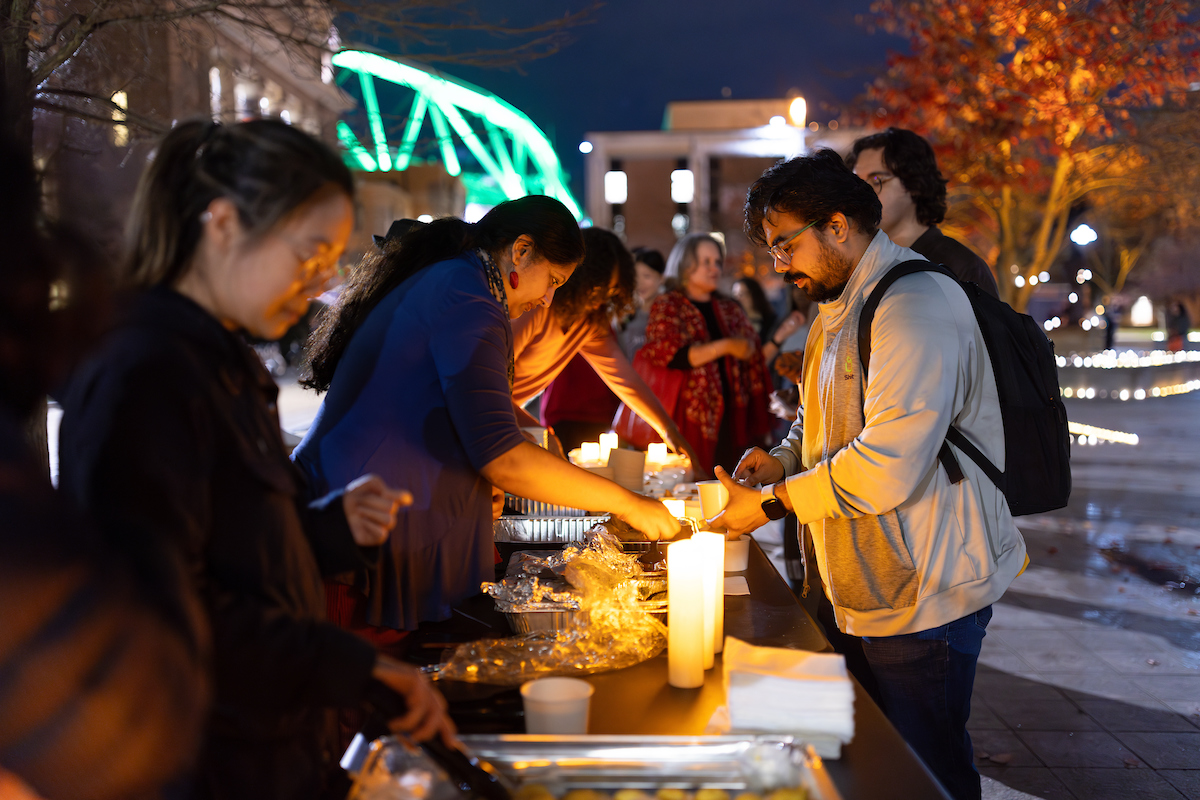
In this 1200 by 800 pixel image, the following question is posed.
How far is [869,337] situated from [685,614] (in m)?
0.82

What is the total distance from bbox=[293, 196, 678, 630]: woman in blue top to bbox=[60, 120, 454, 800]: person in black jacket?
72 centimetres

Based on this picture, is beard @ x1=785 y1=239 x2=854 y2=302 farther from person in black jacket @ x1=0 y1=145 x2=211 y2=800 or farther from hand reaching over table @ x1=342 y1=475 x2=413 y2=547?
person in black jacket @ x1=0 y1=145 x2=211 y2=800

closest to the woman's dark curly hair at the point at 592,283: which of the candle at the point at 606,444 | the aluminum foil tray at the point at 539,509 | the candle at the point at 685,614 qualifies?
the candle at the point at 606,444

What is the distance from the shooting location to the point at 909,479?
5.97 feet

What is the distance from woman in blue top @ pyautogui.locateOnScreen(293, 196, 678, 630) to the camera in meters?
1.85

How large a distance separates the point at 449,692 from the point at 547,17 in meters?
3.98

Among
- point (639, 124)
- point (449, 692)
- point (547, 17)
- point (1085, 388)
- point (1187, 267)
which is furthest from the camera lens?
point (639, 124)

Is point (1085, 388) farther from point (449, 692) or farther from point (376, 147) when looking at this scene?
point (449, 692)

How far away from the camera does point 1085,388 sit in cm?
1527

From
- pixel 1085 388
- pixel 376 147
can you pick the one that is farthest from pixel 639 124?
pixel 376 147

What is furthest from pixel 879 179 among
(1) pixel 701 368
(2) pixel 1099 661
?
(2) pixel 1099 661

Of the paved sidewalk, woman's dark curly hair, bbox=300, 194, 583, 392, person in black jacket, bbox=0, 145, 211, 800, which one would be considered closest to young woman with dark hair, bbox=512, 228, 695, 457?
woman's dark curly hair, bbox=300, 194, 583, 392

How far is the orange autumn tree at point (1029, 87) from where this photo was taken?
21.8ft

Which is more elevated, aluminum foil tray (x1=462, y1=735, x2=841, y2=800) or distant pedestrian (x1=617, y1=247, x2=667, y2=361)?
distant pedestrian (x1=617, y1=247, x2=667, y2=361)
